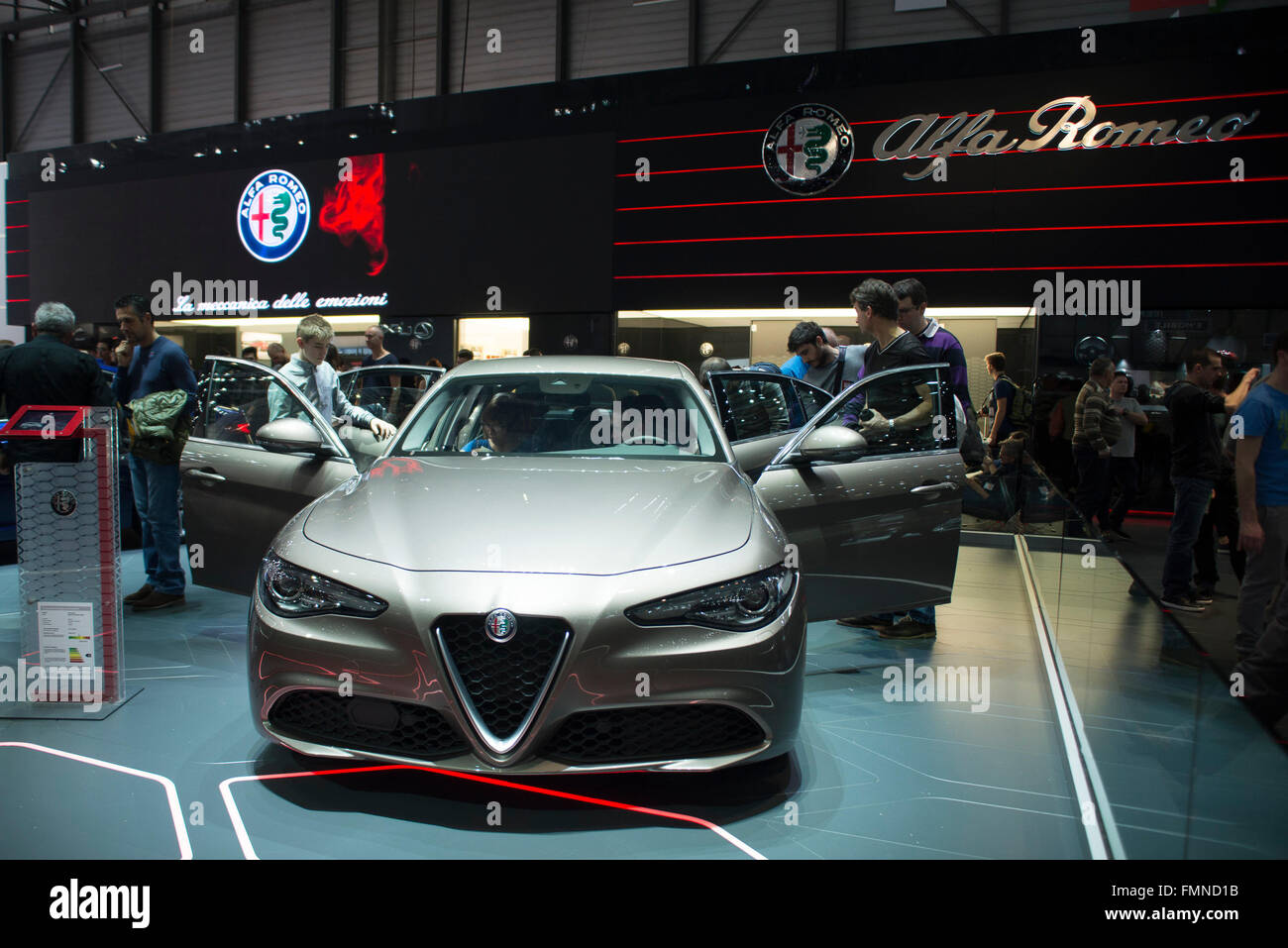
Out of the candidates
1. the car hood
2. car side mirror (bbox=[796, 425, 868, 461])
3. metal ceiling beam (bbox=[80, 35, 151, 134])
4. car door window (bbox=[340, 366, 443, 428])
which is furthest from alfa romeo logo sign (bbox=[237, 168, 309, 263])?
car side mirror (bbox=[796, 425, 868, 461])

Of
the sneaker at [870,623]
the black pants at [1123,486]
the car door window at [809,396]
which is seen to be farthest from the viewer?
the black pants at [1123,486]

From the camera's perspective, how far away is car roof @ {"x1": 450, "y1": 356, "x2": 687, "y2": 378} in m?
3.28

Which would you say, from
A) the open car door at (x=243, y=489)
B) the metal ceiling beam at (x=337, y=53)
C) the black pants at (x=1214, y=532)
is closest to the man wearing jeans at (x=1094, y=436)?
the black pants at (x=1214, y=532)

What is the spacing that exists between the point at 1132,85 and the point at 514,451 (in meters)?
7.74

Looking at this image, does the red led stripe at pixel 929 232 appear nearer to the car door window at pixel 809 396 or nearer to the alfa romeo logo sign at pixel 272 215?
the car door window at pixel 809 396

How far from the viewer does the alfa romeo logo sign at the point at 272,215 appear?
37.1ft

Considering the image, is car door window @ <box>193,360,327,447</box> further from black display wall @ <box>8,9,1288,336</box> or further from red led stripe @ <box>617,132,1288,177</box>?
red led stripe @ <box>617,132,1288,177</box>

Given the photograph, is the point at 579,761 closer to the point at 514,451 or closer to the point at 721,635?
the point at 721,635

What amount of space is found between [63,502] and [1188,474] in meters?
5.48

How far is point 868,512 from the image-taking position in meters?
3.27

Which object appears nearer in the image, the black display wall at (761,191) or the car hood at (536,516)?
the car hood at (536,516)

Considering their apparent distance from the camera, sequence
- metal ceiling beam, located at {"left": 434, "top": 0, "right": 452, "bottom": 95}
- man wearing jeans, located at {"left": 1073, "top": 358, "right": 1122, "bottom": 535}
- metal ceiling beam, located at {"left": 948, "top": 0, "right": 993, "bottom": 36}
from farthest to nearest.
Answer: metal ceiling beam, located at {"left": 434, "top": 0, "right": 452, "bottom": 95} < metal ceiling beam, located at {"left": 948, "top": 0, "right": 993, "bottom": 36} < man wearing jeans, located at {"left": 1073, "top": 358, "right": 1122, "bottom": 535}

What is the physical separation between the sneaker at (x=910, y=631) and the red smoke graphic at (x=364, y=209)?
852 cm

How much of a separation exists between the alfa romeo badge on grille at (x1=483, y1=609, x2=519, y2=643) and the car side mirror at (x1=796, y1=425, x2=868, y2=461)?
139cm
